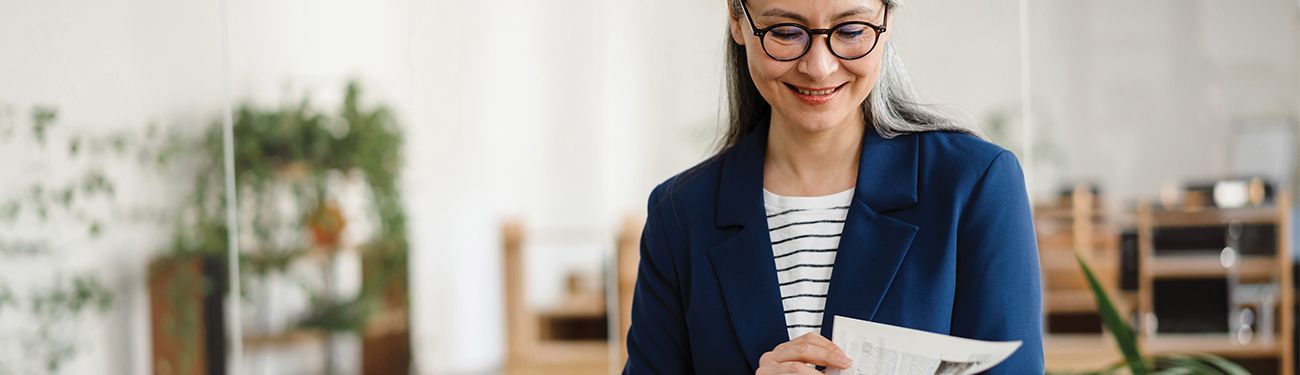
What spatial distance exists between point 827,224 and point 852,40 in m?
0.19

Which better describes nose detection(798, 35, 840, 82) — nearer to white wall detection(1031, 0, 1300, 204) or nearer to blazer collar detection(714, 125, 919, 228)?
blazer collar detection(714, 125, 919, 228)

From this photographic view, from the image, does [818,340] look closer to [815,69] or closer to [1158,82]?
[815,69]

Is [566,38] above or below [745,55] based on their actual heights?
above

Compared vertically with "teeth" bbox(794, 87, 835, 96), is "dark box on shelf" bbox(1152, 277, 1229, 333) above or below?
below

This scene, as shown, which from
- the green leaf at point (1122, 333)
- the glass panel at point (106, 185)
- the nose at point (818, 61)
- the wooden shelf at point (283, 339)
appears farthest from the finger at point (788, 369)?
the wooden shelf at point (283, 339)

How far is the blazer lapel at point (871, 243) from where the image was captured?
104cm

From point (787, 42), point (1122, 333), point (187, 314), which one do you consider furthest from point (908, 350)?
point (187, 314)

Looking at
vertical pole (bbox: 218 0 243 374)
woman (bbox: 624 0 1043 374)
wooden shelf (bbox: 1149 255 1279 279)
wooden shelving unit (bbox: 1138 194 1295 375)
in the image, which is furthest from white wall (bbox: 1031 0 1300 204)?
woman (bbox: 624 0 1043 374)

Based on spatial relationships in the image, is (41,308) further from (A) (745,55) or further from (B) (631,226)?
(B) (631,226)

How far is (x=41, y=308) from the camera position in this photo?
2430 mm

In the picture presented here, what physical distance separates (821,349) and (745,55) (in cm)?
33

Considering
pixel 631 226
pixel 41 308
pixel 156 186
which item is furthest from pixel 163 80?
pixel 631 226

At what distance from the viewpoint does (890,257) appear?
3.40 feet

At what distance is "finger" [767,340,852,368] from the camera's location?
3.18 ft
